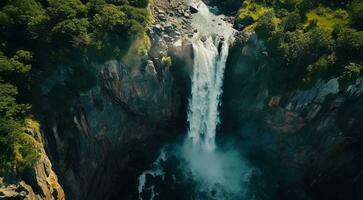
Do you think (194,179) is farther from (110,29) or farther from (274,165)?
(110,29)

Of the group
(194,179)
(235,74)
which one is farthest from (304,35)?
(194,179)

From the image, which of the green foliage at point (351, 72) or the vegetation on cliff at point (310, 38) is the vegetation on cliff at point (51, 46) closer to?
the vegetation on cliff at point (310, 38)

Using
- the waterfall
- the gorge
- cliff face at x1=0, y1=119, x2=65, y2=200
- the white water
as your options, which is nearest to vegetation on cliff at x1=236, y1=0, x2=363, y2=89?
the gorge

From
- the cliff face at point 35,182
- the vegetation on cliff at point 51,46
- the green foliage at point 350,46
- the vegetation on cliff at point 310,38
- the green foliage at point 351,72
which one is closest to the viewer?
the cliff face at point 35,182

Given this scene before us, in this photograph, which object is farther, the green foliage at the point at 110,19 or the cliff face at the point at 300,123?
the cliff face at the point at 300,123

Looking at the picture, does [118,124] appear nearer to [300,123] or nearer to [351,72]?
[300,123]

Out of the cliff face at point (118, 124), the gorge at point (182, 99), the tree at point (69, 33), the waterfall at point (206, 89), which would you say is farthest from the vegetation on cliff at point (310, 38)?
the tree at point (69, 33)
